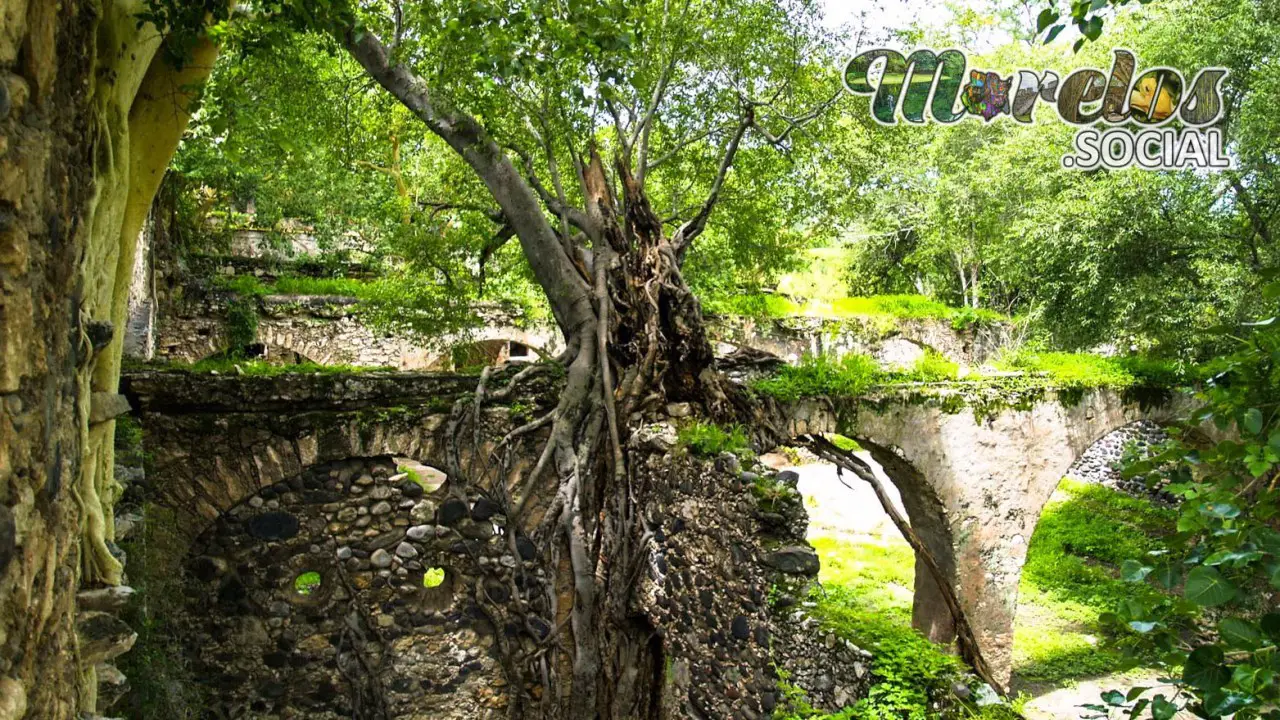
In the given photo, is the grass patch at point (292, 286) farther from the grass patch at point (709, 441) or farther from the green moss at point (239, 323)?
the grass patch at point (709, 441)

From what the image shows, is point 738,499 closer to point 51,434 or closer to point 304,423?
point 304,423

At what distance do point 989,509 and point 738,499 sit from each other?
4.40 m

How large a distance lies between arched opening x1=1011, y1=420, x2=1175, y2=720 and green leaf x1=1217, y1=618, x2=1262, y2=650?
5991mm

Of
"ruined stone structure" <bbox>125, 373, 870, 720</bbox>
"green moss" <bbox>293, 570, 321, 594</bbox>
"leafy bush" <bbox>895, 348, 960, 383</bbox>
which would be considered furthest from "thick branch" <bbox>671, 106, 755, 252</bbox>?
"green moss" <bbox>293, 570, 321, 594</bbox>

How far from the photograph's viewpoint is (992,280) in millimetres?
21047

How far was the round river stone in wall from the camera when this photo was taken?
22.3 ft

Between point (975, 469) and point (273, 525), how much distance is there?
662 cm

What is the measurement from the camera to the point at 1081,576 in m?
Result: 12.7

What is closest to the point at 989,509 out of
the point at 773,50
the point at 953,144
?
the point at 773,50

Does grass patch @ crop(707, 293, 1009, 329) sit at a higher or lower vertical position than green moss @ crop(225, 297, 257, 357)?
higher

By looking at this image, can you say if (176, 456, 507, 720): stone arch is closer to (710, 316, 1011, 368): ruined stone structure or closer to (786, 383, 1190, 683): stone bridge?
(786, 383, 1190, 683): stone bridge

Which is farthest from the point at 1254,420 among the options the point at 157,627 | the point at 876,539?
the point at 876,539

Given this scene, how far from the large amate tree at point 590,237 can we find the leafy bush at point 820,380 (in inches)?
35.3

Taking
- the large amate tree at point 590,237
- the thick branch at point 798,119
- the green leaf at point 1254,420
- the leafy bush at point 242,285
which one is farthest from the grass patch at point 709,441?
the leafy bush at point 242,285
